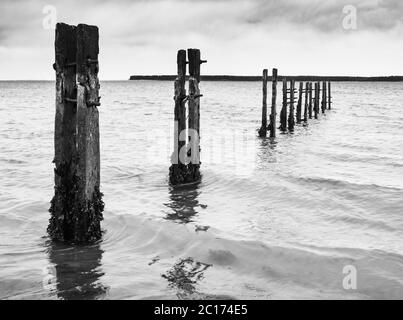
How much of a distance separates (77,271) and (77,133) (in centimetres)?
164

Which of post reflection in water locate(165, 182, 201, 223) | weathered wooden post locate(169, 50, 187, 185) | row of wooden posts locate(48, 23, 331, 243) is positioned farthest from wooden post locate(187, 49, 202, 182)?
row of wooden posts locate(48, 23, 331, 243)

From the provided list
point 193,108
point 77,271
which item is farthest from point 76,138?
point 193,108

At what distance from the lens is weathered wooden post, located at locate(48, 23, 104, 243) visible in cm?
586

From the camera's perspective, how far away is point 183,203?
30.2ft

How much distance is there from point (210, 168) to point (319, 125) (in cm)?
1544

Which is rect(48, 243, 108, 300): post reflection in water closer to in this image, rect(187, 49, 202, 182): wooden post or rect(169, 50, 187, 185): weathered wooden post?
rect(169, 50, 187, 185): weathered wooden post

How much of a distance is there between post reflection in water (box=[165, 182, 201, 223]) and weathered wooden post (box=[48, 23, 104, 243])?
2.12 metres

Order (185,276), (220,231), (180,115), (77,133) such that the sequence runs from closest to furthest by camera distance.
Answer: (185,276)
(77,133)
(220,231)
(180,115)

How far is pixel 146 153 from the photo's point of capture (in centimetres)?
1611

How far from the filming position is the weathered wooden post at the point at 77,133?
231 inches

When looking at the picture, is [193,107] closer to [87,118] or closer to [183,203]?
[183,203]

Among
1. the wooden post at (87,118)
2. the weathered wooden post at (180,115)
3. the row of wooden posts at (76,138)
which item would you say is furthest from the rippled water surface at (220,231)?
the wooden post at (87,118)

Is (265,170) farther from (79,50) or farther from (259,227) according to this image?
(79,50)
